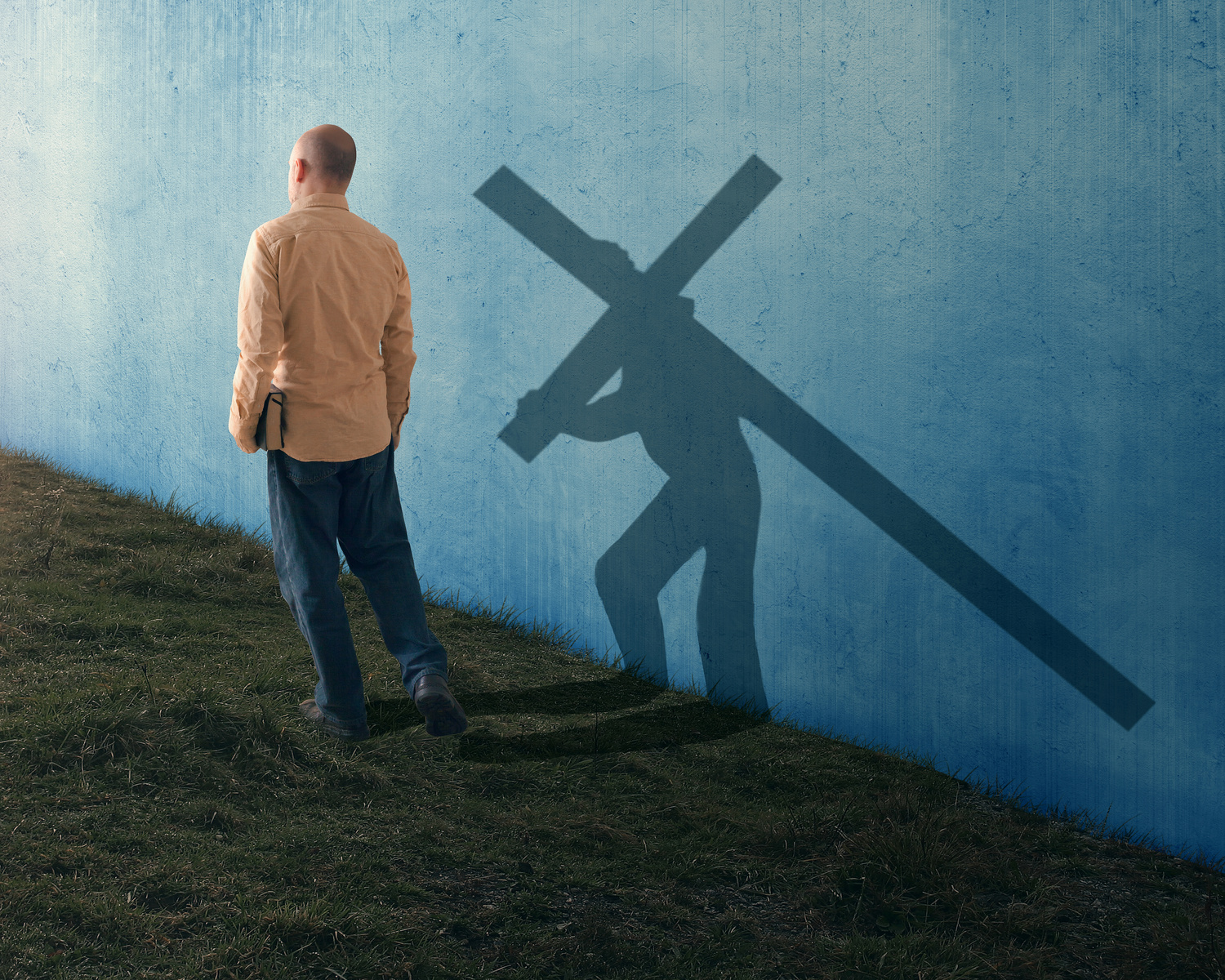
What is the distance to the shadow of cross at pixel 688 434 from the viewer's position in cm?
292

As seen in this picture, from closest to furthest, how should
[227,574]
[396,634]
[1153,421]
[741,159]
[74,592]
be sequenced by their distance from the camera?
[1153,421] → [396,634] → [741,159] → [74,592] → [227,574]

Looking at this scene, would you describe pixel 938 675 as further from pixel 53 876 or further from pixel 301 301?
pixel 53 876

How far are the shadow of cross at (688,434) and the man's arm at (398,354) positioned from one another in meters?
0.84

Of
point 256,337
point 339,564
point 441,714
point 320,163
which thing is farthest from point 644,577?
point 320,163

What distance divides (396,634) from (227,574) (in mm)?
1396

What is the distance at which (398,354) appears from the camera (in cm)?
280

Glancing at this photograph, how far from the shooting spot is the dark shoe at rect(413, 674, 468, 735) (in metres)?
2.62

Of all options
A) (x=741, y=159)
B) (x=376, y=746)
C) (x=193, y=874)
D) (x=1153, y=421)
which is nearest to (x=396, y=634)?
(x=376, y=746)

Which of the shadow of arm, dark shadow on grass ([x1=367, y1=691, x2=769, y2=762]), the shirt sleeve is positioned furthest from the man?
the shadow of arm

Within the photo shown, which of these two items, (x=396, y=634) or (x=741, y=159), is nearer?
(x=396, y=634)

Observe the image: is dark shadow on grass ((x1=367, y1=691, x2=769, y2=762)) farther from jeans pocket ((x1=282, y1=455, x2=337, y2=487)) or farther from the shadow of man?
jeans pocket ((x1=282, y1=455, x2=337, y2=487))

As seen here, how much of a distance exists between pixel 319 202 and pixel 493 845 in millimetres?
1668

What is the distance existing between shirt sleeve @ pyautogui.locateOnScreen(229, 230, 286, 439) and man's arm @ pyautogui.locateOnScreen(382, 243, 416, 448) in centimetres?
34

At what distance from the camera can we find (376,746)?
2.61m
